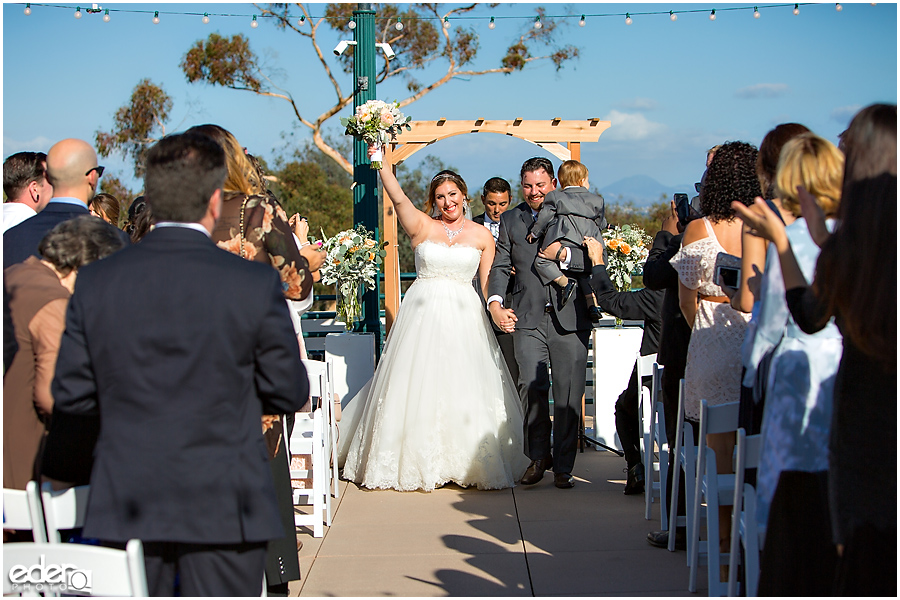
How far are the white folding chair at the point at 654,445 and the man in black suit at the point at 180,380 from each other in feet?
8.71

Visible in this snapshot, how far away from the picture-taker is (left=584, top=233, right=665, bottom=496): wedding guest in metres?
4.60

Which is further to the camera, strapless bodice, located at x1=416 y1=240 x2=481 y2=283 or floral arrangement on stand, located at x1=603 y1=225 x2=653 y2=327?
floral arrangement on stand, located at x1=603 y1=225 x2=653 y2=327

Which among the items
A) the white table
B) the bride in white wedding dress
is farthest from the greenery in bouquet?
the bride in white wedding dress

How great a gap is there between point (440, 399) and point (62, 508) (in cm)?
323

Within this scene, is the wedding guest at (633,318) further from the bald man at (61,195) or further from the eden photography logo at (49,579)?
the eden photography logo at (49,579)

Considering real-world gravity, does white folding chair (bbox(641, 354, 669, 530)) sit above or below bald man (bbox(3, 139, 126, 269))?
below

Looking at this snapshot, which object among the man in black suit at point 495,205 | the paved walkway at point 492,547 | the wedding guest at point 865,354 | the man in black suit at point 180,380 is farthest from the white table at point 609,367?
the man in black suit at point 180,380

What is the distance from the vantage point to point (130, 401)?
2.02 m

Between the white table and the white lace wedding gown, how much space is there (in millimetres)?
1185

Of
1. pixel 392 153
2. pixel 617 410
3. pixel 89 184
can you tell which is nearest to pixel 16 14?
pixel 392 153

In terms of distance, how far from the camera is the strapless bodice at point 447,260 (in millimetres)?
5625

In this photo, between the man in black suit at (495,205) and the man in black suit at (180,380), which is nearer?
the man in black suit at (180,380)

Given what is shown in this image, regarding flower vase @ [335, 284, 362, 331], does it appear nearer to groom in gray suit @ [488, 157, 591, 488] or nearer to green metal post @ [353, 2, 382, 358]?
green metal post @ [353, 2, 382, 358]

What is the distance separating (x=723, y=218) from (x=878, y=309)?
5.38ft
